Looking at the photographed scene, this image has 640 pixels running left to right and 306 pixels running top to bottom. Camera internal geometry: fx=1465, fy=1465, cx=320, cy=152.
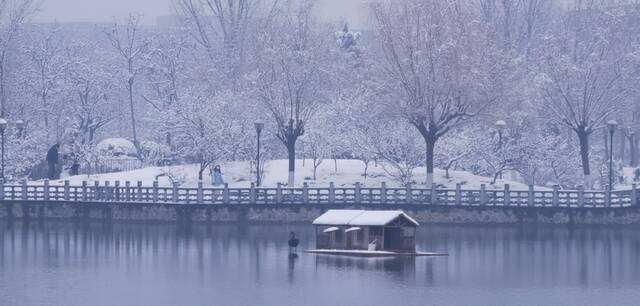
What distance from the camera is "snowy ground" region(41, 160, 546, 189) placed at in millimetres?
69938

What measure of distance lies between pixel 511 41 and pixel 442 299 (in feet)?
154

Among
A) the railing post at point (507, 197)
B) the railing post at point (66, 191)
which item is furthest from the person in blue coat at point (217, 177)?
the railing post at point (507, 197)

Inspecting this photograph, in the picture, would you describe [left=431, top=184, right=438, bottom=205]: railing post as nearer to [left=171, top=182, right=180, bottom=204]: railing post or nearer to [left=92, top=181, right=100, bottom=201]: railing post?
[left=171, top=182, right=180, bottom=204]: railing post

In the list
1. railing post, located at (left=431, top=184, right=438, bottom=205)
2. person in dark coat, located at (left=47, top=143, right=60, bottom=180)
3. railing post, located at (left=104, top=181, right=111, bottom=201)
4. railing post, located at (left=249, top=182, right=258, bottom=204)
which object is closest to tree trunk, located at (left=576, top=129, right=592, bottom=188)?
railing post, located at (left=431, top=184, right=438, bottom=205)

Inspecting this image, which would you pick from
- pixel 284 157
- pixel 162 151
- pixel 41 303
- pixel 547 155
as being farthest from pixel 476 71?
pixel 41 303

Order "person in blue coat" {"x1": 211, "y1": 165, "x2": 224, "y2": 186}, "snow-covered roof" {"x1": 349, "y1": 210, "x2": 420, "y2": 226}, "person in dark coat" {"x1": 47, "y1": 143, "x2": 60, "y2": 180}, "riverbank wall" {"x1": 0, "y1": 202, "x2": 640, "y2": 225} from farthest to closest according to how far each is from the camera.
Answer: "person in dark coat" {"x1": 47, "y1": 143, "x2": 60, "y2": 180}
"person in blue coat" {"x1": 211, "y1": 165, "x2": 224, "y2": 186}
"riverbank wall" {"x1": 0, "y1": 202, "x2": 640, "y2": 225}
"snow-covered roof" {"x1": 349, "y1": 210, "x2": 420, "y2": 226}

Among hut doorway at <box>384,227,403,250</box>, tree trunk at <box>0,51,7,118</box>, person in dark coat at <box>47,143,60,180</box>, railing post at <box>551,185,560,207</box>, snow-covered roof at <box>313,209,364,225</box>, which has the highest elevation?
tree trunk at <box>0,51,7,118</box>

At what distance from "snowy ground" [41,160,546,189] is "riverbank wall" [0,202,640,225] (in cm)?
429

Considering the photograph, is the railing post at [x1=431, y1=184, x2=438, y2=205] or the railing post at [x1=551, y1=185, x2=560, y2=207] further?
the railing post at [x1=431, y1=184, x2=438, y2=205]

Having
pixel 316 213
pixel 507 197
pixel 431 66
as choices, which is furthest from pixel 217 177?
pixel 507 197

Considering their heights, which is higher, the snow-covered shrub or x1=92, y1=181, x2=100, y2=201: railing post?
the snow-covered shrub

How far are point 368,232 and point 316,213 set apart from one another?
477 inches

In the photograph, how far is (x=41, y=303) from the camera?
40.1 metres

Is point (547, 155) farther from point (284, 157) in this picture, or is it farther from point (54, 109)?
point (54, 109)
